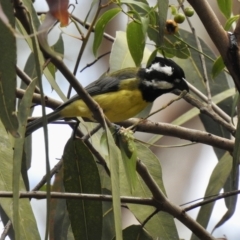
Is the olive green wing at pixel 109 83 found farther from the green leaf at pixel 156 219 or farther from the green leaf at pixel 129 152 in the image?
the green leaf at pixel 129 152

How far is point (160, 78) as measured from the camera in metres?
1.74

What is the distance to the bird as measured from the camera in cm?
163

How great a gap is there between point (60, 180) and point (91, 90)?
Answer: 357mm

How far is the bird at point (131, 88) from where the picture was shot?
1.63 m

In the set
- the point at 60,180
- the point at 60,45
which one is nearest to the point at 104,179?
the point at 60,180

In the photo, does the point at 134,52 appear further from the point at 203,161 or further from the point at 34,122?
the point at 203,161

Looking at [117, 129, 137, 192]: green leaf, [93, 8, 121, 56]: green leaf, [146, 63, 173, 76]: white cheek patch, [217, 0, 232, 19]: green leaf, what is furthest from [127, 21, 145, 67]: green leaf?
[146, 63, 173, 76]: white cheek patch

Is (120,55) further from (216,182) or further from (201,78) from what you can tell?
(216,182)

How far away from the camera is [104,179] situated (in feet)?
4.74

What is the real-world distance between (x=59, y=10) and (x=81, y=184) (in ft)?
1.86

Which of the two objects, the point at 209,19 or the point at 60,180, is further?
the point at 60,180

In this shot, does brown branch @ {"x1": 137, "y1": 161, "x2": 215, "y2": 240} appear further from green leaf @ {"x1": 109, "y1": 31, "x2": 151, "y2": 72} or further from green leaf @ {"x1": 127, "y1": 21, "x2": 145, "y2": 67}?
green leaf @ {"x1": 109, "y1": 31, "x2": 151, "y2": 72}

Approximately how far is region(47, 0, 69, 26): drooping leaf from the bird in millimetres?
896

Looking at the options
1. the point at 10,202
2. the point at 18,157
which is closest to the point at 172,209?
the point at 10,202
